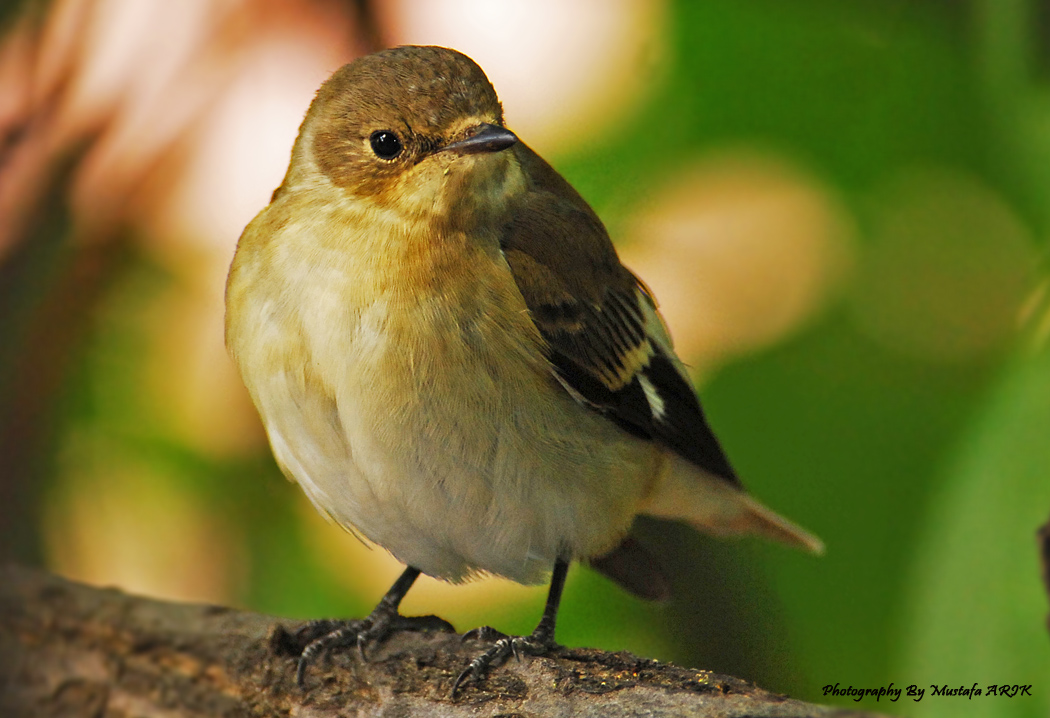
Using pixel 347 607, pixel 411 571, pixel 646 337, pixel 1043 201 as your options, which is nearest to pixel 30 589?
pixel 347 607

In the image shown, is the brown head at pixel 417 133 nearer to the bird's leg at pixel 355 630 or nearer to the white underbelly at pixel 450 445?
the white underbelly at pixel 450 445

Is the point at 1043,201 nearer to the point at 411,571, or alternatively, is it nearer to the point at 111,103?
the point at 411,571

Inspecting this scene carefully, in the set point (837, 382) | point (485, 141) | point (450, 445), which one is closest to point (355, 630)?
point (450, 445)

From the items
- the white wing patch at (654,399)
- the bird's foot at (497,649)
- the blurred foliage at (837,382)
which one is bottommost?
the bird's foot at (497,649)

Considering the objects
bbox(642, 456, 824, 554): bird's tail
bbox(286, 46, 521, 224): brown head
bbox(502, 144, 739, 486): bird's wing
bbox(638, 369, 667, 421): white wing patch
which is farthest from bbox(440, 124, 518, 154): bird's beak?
bbox(642, 456, 824, 554): bird's tail

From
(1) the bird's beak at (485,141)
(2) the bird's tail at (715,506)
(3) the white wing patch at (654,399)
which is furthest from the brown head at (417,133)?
(2) the bird's tail at (715,506)

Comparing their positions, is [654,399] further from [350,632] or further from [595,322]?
[350,632]
